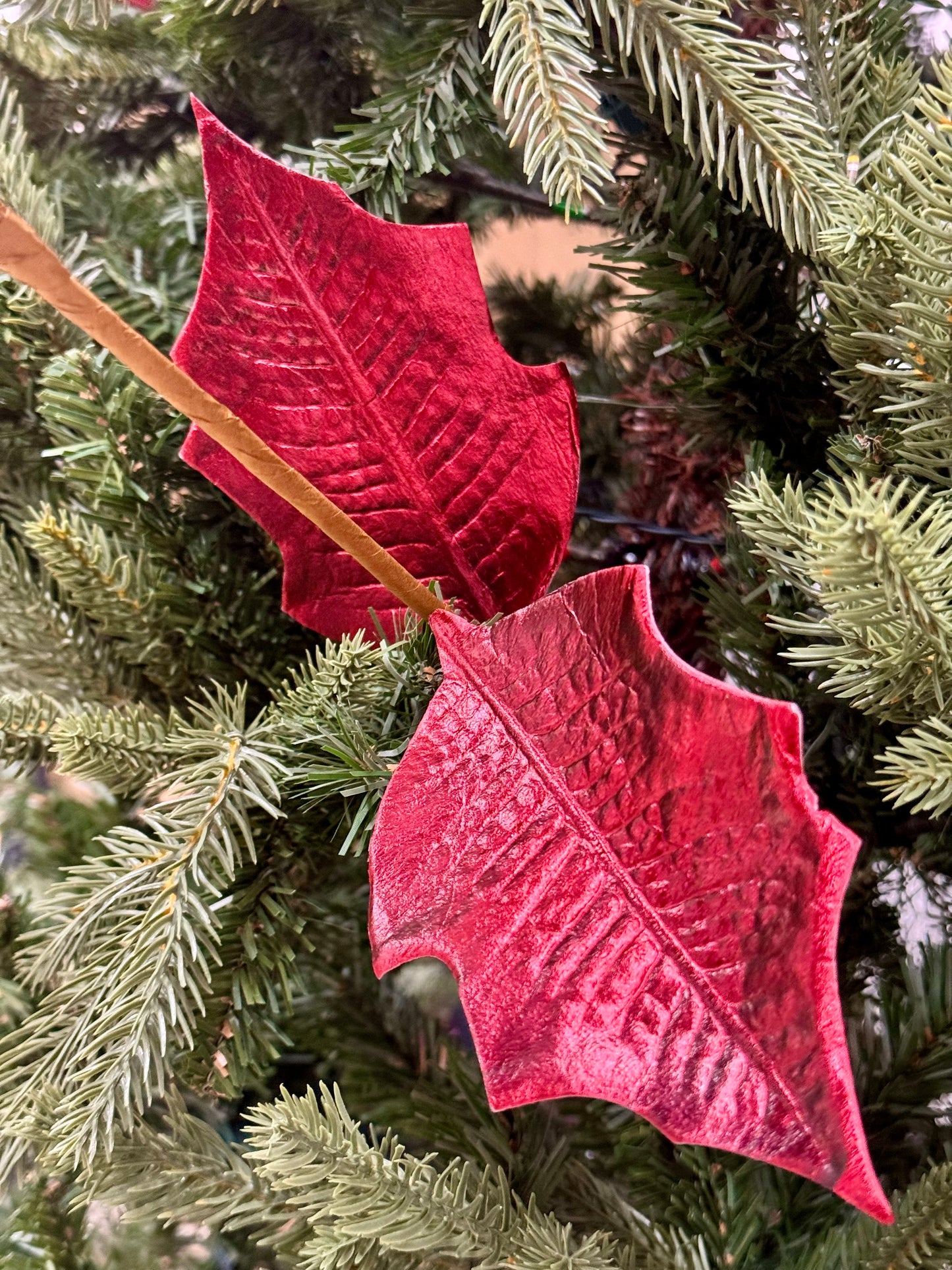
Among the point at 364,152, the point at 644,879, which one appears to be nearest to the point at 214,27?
the point at 364,152

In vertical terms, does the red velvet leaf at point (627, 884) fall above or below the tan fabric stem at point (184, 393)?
below

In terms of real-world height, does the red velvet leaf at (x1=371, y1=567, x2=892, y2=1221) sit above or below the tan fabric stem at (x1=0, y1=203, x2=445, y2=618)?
below
